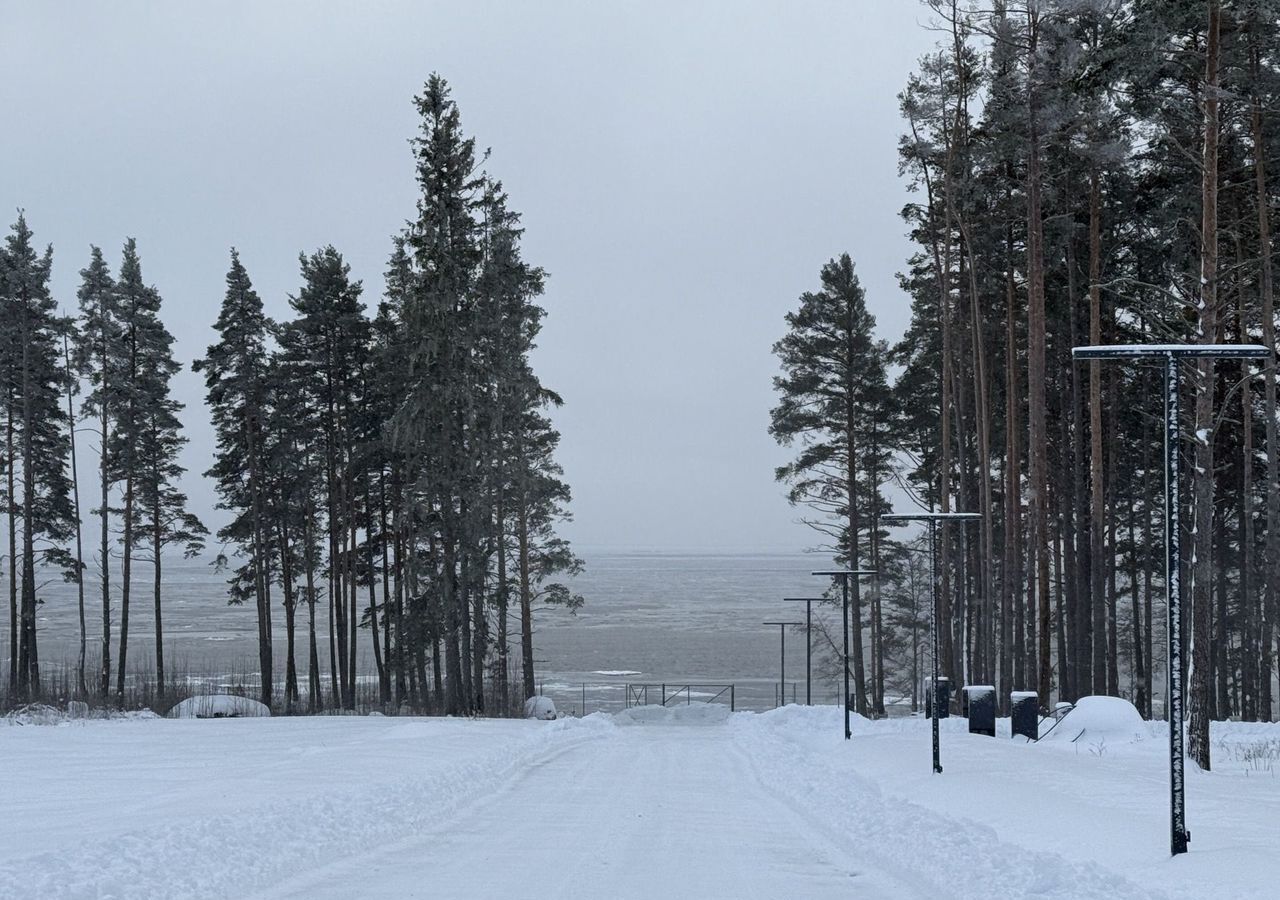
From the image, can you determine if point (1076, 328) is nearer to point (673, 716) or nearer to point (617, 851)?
point (673, 716)

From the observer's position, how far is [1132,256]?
2538 centimetres

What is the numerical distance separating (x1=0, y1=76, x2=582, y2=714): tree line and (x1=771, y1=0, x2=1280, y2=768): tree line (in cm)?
1041

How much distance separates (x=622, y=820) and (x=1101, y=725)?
10.1 metres

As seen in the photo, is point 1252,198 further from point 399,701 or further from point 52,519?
point 52,519

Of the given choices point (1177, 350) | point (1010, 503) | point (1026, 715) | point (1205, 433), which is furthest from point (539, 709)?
point (1177, 350)

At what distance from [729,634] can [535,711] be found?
81.1 metres

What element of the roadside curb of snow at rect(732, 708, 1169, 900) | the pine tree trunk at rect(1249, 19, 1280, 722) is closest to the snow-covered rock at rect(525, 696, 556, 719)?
the roadside curb of snow at rect(732, 708, 1169, 900)

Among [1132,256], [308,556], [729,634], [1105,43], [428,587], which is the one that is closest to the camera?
[1105,43]

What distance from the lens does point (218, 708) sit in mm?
30062

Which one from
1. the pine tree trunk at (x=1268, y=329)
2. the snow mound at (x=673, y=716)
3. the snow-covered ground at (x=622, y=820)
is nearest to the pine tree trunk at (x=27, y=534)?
the snow-covered ground at (x=622, y=820)

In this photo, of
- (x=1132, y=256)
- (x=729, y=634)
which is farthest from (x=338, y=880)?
(x=729, y=634)

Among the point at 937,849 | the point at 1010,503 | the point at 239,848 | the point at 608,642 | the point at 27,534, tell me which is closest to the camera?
the point at 239,848

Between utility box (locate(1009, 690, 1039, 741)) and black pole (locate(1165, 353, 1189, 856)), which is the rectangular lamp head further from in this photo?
utility box (locate(1009, 690, 1039, 741))

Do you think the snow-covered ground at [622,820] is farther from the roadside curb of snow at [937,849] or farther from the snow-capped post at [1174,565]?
the snow-capped post at [1174,565]
